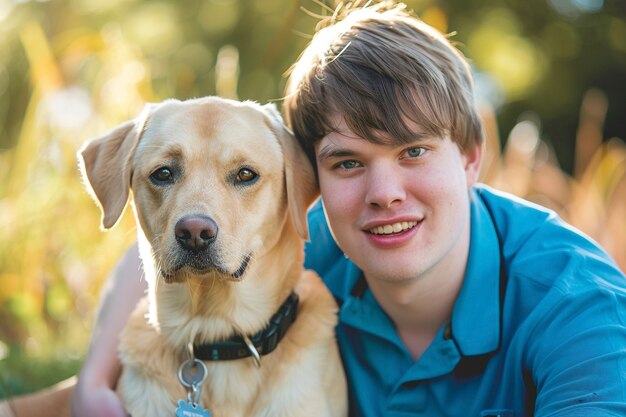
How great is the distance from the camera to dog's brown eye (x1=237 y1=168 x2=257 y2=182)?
2.73 meters

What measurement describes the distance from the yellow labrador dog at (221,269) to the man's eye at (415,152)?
42 cm

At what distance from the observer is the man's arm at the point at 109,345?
2779 millimetres

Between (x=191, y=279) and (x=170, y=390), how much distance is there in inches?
15.6

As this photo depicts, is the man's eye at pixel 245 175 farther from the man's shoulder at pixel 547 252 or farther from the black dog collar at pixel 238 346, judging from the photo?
the man's shoulder at pixel 547 252

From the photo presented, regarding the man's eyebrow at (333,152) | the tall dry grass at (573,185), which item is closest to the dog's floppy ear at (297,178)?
the man's eyebrow at (333,152)

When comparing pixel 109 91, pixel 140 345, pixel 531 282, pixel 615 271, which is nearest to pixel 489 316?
pixel 531 282

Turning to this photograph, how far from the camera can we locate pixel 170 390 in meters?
2.63

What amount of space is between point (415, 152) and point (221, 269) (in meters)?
0.82

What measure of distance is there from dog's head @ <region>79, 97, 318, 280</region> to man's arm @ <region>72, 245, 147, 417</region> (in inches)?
18.7

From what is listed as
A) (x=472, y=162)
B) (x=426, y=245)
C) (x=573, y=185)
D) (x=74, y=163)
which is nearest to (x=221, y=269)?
(x=426, y=245)

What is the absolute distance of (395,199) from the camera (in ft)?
8.68

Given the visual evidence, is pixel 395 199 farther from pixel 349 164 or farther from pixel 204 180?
pixel 204 180

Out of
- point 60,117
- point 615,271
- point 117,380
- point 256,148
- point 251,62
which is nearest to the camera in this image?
point 615,271

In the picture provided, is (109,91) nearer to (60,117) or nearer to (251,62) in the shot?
(60,117)
